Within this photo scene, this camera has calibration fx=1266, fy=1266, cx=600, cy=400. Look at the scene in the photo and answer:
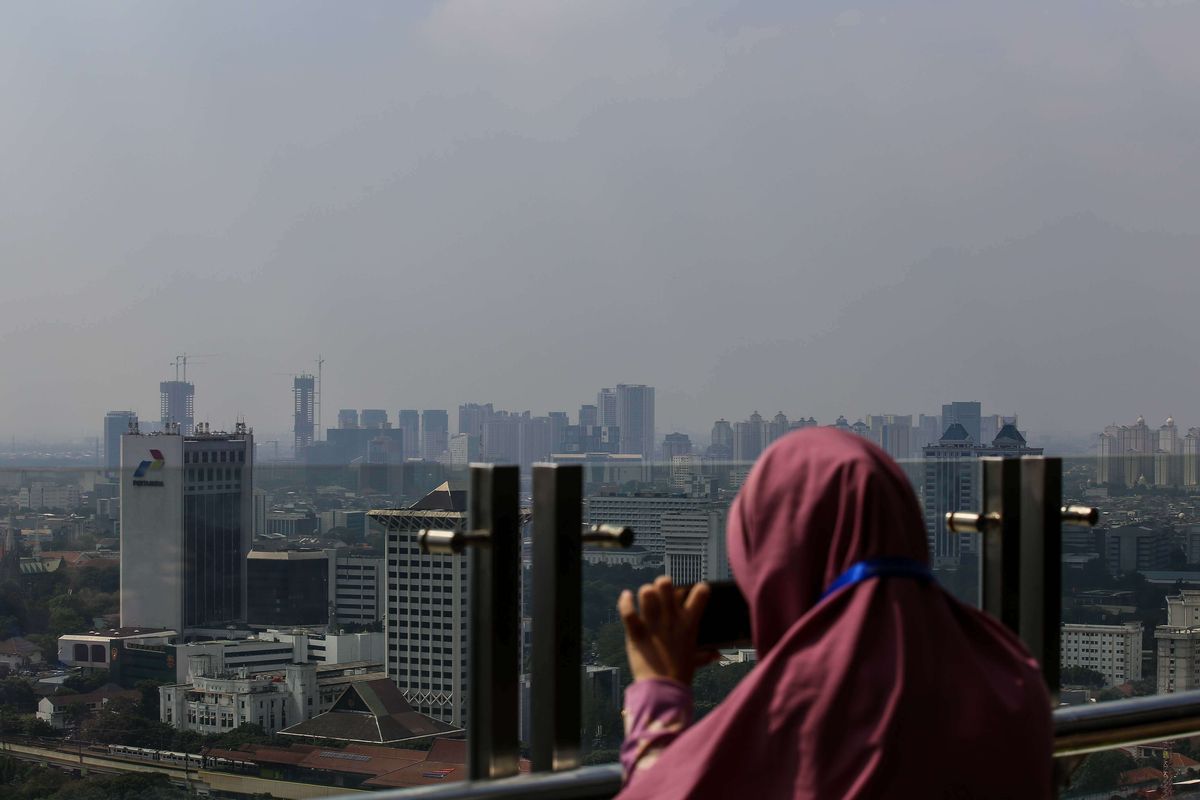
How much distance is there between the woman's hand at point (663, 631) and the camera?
1.26 m

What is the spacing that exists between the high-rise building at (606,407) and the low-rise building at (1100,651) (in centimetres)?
1782

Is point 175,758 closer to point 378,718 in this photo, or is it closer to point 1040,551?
point 378,718

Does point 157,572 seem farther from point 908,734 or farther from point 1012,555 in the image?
point 908,734

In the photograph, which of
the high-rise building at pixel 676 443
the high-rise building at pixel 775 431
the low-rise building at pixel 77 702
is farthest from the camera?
the high-rise building at pixel 676 443

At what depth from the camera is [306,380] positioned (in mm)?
30250

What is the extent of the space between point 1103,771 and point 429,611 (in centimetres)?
136

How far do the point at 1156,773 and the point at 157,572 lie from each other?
27.8 feet

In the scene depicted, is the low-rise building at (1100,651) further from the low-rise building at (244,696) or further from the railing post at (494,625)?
the low-rise building at (244,696)

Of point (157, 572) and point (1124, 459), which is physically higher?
point (1124, 459)

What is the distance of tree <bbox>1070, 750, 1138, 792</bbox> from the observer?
229cm

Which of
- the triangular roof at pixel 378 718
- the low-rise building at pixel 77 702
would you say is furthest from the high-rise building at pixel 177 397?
the triangular roof at pixel 378 718

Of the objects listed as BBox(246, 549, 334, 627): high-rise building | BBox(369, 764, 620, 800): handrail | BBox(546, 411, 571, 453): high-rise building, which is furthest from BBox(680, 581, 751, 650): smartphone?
BBox(546, 411, 571, 453): high-rise building

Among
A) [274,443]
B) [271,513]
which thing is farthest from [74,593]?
[274,443]

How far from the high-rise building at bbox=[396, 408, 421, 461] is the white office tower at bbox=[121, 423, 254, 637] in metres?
12.4
